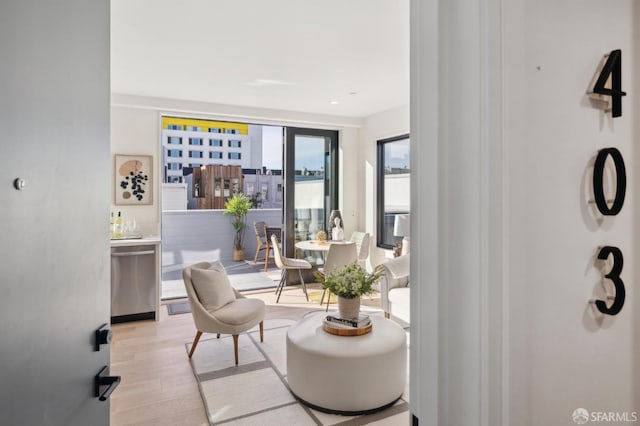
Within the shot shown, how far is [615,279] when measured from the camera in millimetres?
998

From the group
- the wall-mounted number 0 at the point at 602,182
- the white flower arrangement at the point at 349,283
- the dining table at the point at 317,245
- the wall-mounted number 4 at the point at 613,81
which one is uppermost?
the wall-mounted number 4 at the point at 613,81

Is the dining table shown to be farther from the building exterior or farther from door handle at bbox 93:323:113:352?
the building exterior

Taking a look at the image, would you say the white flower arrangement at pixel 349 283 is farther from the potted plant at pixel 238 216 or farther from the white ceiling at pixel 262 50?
the potted plant at pixel 238 216

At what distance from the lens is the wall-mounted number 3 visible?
100 centimetres

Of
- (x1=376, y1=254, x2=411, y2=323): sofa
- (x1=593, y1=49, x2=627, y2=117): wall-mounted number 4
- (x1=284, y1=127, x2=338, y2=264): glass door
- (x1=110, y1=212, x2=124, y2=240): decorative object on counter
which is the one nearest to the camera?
(x1=593, y1=49, x2=627, y2=117): wall-mounted number 4

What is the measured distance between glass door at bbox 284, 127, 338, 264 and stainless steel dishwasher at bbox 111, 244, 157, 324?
2179mm

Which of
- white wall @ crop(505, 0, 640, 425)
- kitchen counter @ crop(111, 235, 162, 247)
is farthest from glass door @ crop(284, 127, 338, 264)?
white wall @ crop(505, 0, 640, 425)

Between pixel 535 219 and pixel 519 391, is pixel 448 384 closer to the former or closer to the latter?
pixel 519 391

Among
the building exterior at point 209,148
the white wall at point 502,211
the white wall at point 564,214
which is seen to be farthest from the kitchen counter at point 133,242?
the building exterior at point 209,148

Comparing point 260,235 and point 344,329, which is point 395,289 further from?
point 260,235

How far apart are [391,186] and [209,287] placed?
339 centimetres

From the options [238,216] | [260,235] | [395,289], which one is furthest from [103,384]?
[238,216]

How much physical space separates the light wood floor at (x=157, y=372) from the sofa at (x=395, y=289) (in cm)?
120

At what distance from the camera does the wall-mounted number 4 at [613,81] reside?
97cm
